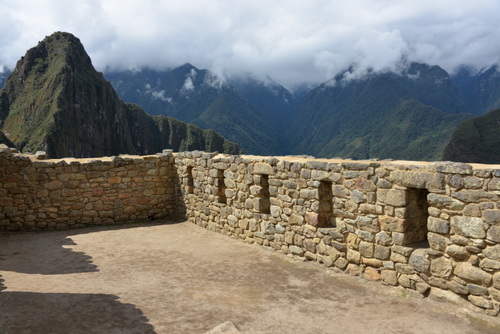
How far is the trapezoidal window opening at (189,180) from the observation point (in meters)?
A: 11.0

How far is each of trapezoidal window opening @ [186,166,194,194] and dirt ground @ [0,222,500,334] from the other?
2699 millimetres

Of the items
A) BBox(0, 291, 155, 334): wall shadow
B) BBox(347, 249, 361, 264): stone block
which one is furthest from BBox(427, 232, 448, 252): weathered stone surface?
BBox(0, 291, 155, 334): wall shadow

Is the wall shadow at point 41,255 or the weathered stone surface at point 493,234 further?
the wall shadow at point 41,255

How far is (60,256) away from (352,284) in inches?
221

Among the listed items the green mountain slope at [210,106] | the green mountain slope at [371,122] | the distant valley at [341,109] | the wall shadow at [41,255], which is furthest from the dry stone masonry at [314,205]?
the green mountain slope at [210,106]

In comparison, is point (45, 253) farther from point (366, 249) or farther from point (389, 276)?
point (389, 276)

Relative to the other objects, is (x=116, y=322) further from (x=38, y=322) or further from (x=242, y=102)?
(x=242, y=102)

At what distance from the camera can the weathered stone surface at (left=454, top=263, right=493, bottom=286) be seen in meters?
4.75

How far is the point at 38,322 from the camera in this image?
450cm

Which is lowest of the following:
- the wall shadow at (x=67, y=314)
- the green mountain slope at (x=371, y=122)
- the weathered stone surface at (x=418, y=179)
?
the wall shadow at (x=67, y=314)

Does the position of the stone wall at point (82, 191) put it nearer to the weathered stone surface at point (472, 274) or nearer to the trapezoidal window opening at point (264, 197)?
the trapezoidal window opening at point (264, 197)

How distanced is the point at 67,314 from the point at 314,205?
13.8ft

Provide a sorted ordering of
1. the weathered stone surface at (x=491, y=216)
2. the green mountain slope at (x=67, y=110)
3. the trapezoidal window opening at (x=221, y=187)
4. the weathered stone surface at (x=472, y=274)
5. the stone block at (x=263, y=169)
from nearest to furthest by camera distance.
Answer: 1. the weathered stone surface at (x=491, y=216)
2. the weathered stone surface at (x=472, y=274)
3. the stone block at (x=263, y=169)
4. the trapezoidal window opening at (x=221, y=187)
5. the green mountain slope at (x=67, y=110)

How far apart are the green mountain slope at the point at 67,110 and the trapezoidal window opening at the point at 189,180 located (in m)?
94.5
